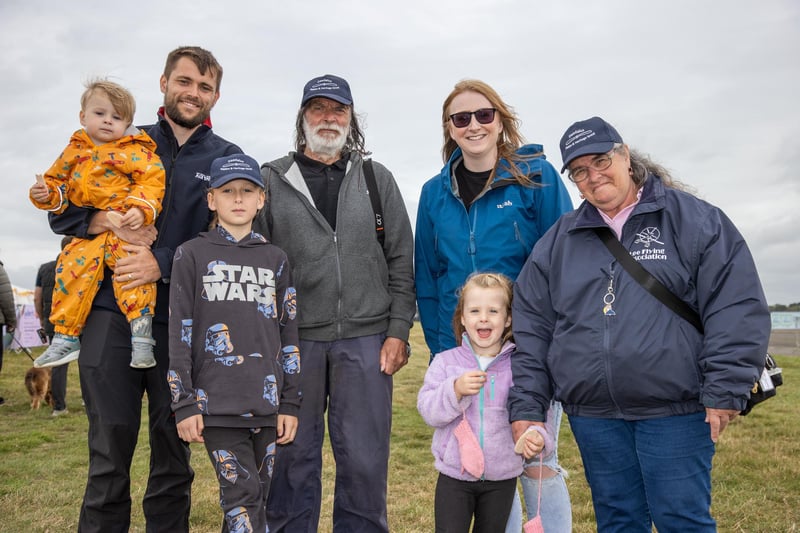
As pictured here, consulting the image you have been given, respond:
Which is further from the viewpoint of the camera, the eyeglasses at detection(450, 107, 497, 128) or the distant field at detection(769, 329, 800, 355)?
the distant field at detection(769, 329, 800, 355)

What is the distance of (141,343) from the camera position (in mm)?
3914

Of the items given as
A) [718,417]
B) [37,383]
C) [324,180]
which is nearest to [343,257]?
[324,180]

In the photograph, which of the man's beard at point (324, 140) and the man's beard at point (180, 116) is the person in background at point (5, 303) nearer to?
the man's beard at point (180, 116)

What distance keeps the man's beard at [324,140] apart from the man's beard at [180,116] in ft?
2.32

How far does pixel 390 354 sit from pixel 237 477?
128 cm

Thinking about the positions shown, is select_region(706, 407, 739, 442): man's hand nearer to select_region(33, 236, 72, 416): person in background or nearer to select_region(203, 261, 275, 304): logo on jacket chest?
select_region(203, 261, 275, 304): logo on jacket chest

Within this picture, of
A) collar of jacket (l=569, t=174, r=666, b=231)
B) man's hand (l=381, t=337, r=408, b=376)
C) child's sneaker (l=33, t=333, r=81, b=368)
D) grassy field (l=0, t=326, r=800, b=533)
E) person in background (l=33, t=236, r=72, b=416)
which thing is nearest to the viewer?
collar of jacket (l=569, t=174, r=666, b=231)

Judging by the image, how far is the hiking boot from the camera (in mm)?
3893

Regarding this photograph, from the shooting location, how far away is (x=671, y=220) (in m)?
3.28

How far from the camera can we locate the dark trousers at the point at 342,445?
13.8 ft

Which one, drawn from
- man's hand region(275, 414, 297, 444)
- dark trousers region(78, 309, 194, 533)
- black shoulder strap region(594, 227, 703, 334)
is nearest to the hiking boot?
dark trousers region(78, 309, 194, 533)

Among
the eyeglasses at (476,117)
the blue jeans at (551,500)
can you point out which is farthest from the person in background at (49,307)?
the blue jeans at (551,500)

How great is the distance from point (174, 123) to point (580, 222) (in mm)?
2774

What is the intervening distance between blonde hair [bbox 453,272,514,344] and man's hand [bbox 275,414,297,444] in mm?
1104
